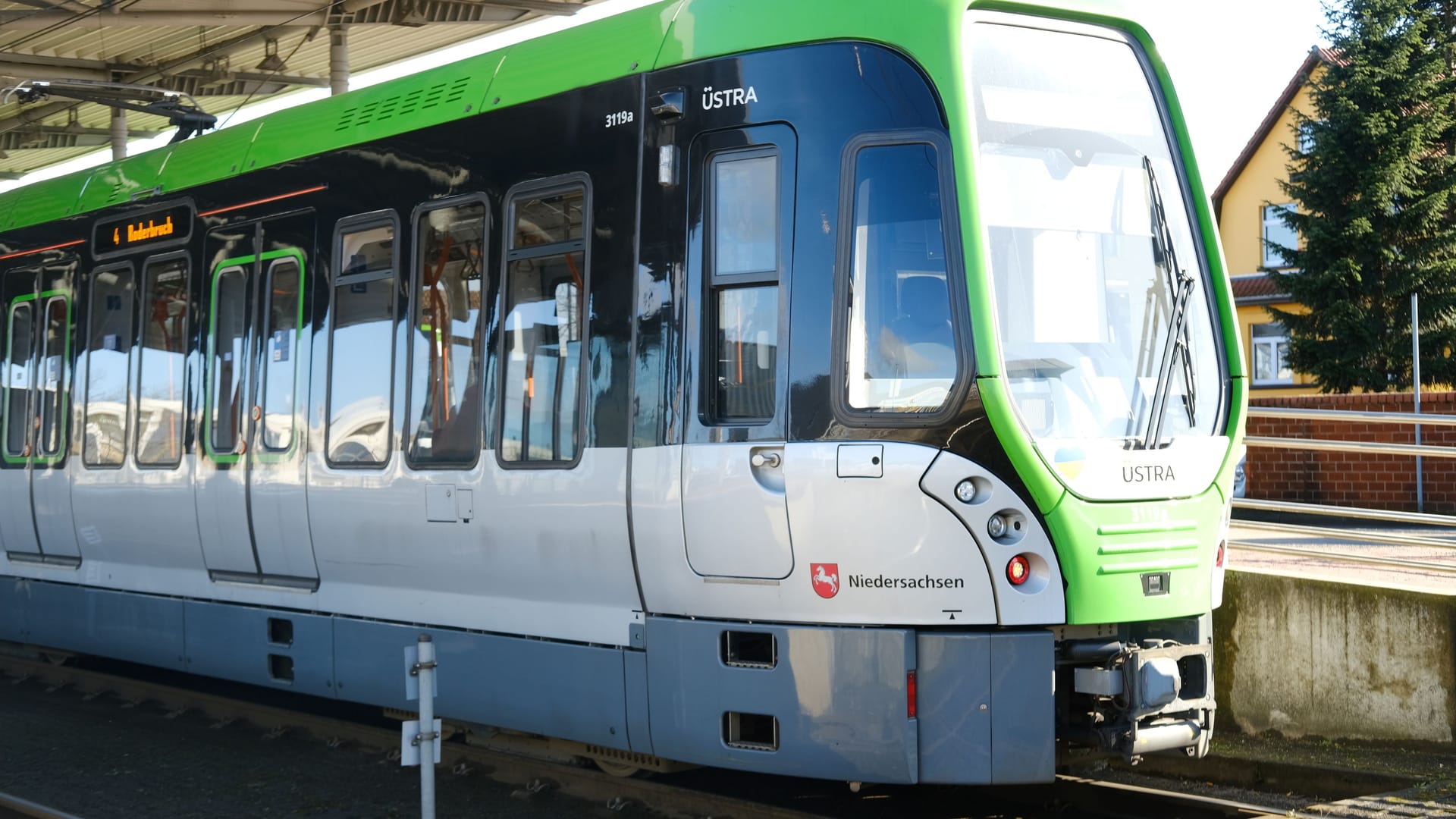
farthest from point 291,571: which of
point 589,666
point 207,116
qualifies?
point 207,116

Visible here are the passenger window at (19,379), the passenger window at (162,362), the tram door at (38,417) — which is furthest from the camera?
the passenger window at (19,379)

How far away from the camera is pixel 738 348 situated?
6777 millimetres

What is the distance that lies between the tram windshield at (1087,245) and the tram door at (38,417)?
763 centimetres

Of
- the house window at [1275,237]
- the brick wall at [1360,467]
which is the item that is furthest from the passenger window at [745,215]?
the house window at [1275,237]

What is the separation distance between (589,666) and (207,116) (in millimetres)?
6935

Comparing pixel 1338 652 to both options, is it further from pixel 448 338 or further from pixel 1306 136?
pixel 1306 136

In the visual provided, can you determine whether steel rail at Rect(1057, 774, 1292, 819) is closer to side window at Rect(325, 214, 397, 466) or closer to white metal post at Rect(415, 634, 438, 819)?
white metal post at Rect(415, 634, 438, 819)

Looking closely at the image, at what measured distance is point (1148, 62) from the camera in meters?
7.15

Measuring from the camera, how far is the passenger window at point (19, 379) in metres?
11.8

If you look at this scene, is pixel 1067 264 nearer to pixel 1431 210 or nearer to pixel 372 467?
pixel 372 467

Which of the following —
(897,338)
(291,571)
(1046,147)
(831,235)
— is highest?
(1046,147)

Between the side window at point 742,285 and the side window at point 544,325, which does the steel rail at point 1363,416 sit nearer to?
the side window at point 742,285

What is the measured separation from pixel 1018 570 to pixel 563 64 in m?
3.39

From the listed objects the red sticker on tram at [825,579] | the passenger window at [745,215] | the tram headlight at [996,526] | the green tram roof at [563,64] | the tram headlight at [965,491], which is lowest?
the red sticker on tram at [825,579]
